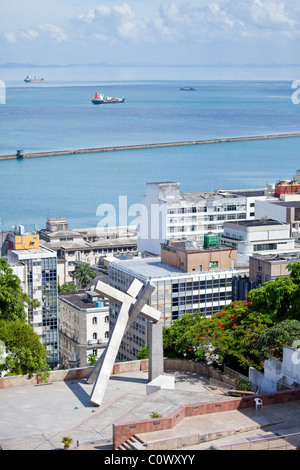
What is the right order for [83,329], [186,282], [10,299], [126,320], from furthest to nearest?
Result: [83,329], [186,282], [10,299], [126,320]

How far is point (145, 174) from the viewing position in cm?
12225

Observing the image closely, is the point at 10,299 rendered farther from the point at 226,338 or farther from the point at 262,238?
the point at 262,238

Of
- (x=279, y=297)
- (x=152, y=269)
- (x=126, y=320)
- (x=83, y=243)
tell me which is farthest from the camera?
(x=83, y=243)

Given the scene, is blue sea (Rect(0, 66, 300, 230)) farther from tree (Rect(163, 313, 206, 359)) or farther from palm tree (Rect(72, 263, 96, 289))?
tree (Rect(163, 313, 206, 359))

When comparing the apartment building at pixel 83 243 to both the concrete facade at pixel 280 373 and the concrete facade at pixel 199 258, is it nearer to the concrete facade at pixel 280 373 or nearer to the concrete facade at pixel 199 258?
the concrete facade at pixel 199 258

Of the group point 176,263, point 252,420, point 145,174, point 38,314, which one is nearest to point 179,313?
point 176,263

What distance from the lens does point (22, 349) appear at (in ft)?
72.4

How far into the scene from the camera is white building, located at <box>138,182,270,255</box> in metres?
64.2

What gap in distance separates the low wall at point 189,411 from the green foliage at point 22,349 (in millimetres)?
5815

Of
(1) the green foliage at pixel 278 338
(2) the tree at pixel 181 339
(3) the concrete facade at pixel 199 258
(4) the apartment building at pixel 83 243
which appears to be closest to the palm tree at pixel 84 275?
(4) the apartment building at pixel 83 243

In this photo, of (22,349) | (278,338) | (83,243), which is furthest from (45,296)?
(278,338)

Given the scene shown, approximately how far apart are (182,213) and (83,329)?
19.9 meters

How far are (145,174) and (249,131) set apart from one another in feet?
233
